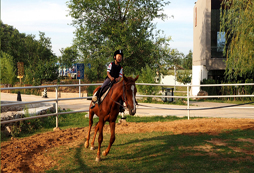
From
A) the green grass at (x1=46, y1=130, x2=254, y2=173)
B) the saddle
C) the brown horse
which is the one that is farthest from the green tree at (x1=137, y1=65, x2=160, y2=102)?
the brown horse

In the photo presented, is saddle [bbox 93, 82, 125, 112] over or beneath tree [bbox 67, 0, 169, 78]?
beneath

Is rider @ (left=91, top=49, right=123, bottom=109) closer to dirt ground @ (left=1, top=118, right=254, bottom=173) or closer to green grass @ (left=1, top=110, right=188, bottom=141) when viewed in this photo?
dirt ground @ (left=1, top=118, right=254, bottom=173)

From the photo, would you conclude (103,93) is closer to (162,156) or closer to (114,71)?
(114,71)

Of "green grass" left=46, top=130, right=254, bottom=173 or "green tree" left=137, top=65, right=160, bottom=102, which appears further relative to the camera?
"green tree" left=137, top=65, right=160, bottom=102

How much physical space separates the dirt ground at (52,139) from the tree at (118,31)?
14.2m

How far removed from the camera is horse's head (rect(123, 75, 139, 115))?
223 inches

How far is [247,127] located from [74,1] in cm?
2134

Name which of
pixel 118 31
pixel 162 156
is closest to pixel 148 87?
pixel 118 31

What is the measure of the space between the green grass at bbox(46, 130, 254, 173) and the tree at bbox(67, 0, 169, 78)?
16.6 metres

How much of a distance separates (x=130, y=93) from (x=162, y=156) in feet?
6.45

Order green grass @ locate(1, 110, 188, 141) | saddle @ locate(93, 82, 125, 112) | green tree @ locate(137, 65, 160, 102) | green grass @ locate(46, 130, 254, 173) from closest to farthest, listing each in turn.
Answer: green grass @ locate(46, 130, 254, 173)
saddle @ locate(93, 82, 125, 112)
green grass @ locate(1, 110, 188, 141)
green tree @ locate(137, 65, 160, 102)

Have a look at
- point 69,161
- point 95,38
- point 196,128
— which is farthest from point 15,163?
point 95,38

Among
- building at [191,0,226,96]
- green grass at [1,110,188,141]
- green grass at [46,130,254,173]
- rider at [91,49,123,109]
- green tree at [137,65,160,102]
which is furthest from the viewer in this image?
building at [191,0,226,96]

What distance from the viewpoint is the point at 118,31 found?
2403 centimetres
